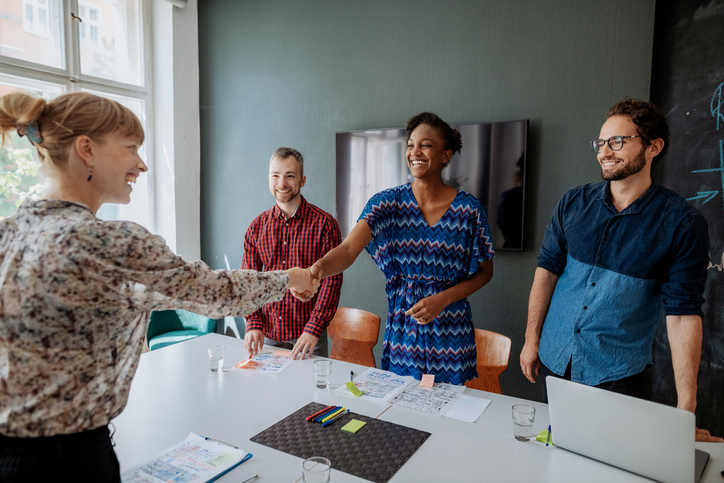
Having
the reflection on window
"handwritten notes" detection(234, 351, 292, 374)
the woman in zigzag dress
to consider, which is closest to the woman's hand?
the woman in zigzag dress

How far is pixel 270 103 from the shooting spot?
4215 millimetres

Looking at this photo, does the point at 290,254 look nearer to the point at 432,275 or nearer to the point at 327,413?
the point at 432,275

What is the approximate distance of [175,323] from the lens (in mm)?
3990

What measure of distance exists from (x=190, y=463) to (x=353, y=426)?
0.51 m

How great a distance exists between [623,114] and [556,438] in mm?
1206

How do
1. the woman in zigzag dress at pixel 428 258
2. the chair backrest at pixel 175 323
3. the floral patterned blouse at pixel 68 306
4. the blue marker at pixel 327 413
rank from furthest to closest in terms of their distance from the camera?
the chair backrest at pixel 175 323 < the woman in zigzag dress at pixel 428 258 < the blue marker at pixel 327 413 < the floral patterned blouse at pixel 68 306

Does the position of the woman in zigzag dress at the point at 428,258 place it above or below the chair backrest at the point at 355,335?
above

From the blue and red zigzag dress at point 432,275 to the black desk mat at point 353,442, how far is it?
0.48 m

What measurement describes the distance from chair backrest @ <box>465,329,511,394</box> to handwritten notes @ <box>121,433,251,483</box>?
52.2 inches

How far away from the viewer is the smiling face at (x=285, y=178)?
99.8 inches

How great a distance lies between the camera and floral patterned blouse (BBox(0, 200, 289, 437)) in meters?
0.90

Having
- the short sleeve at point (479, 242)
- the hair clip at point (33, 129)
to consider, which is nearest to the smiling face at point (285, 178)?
the short sleeve at point (479, 242)

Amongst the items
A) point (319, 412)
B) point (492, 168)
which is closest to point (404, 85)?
point (492, 168)

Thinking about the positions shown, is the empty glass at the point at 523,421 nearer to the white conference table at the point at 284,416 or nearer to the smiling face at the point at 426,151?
the white conference table at the point at 284,416
